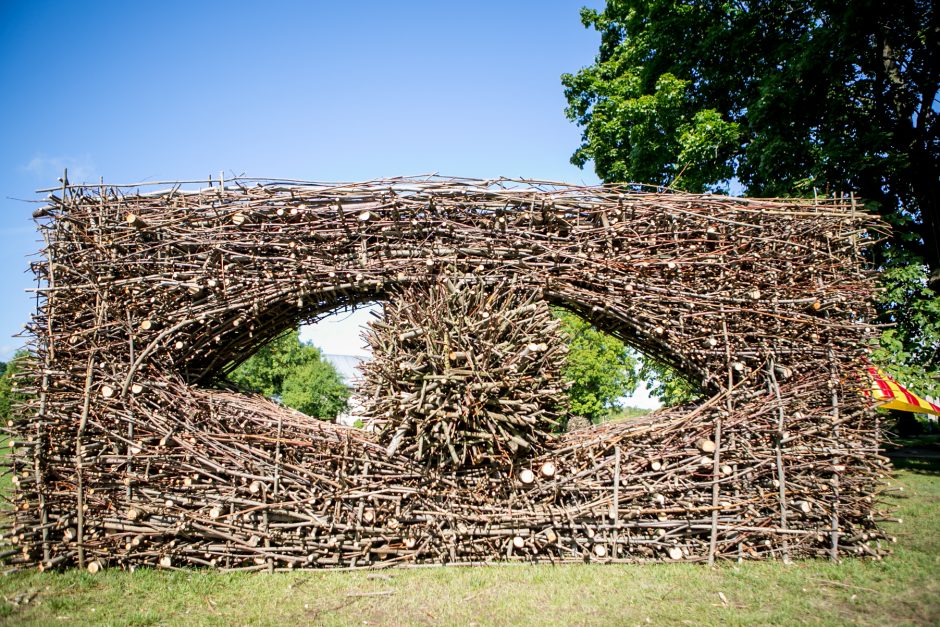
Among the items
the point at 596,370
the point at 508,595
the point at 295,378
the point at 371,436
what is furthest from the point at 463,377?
the point at 295,378

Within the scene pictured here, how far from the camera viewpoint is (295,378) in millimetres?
27625

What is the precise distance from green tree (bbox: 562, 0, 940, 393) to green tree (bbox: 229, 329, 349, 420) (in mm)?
21059

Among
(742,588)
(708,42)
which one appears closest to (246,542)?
(742,588)

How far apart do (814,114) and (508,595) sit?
35.3ft

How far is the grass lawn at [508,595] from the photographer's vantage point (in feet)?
12.3

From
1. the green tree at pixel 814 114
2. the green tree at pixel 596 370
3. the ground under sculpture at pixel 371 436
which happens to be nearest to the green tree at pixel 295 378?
the green tree at pixel 596 370

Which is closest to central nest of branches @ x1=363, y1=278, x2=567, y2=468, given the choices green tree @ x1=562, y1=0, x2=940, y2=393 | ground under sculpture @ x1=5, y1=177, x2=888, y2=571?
ground under sculpture @ x1=5, y1=177, x2=888, y2=571

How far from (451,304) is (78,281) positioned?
4159 mm

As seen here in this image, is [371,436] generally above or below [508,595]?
above

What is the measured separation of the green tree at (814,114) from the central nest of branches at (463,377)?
6117 millimetres

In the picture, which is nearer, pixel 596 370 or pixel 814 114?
pixel 814 114

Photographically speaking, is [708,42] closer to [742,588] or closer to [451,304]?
[451,304]

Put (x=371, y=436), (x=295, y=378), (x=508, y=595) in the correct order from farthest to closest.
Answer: (x=295, y=378) < (x=371, y=436) < (x=508, y=595)

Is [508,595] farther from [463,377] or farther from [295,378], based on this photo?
[295,378]
